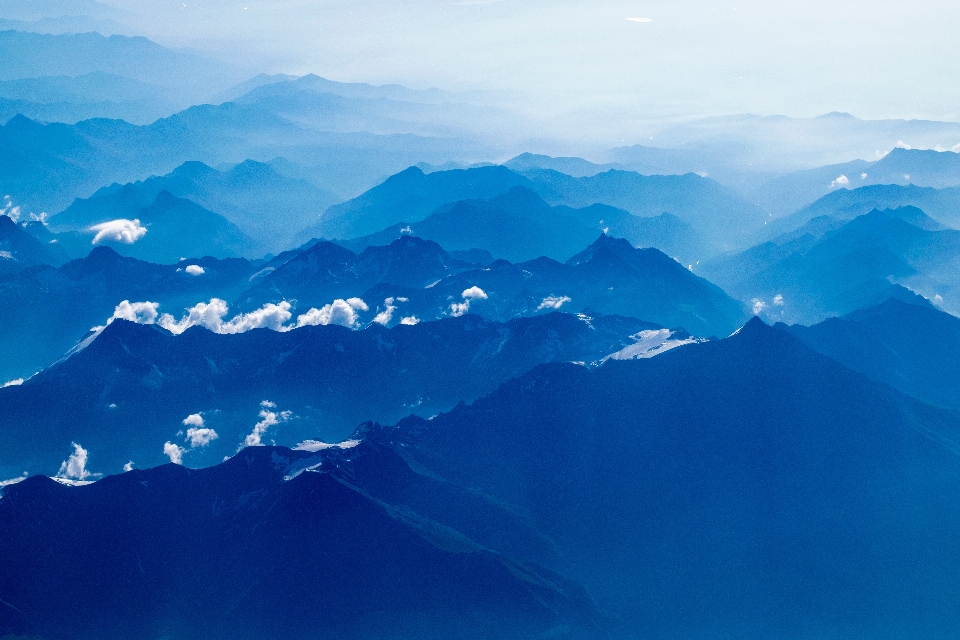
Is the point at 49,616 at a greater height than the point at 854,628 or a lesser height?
greater

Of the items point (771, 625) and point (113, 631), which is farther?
point (771, 625)

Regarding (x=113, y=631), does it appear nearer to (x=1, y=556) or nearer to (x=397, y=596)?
(x=1, y=556)

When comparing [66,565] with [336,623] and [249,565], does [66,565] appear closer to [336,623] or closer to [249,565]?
[249,565]

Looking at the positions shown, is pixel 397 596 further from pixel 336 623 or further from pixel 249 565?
pixel 249 565

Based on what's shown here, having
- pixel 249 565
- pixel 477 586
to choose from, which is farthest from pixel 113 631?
pixel 477 586

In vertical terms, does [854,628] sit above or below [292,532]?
below

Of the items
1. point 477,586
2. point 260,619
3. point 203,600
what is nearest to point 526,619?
point 477,586

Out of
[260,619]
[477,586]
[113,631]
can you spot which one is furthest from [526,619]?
[113,631]

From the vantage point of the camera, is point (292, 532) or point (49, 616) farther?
point (292, 532)
